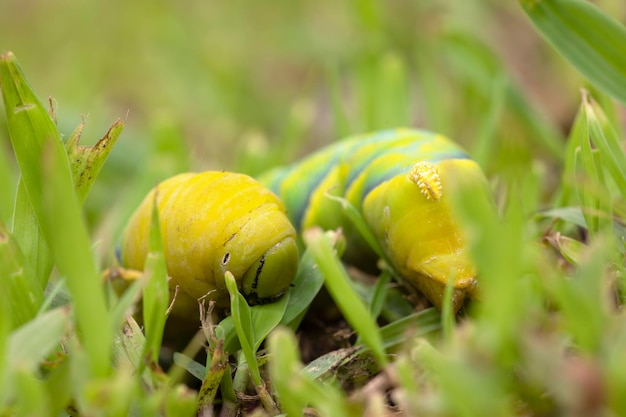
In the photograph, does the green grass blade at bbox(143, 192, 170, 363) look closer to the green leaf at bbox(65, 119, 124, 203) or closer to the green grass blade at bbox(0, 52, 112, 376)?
the green grass blade at bbox(0, 52, 112, 376)

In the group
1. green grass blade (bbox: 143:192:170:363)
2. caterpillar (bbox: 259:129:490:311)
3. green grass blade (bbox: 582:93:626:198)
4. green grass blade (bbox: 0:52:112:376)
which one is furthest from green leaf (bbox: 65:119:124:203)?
green grass blade (bbox: 582:93:626:198)

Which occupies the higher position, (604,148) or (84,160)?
(84,160)

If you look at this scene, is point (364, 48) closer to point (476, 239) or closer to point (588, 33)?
point (588, 33)

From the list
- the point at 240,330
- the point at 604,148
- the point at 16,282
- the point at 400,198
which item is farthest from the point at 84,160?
the point at 604,148

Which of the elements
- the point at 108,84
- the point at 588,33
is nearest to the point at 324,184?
the point at 588,33

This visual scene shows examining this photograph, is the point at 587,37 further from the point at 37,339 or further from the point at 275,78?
the point at 275,78
